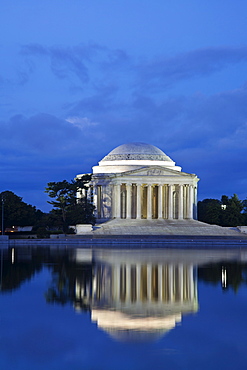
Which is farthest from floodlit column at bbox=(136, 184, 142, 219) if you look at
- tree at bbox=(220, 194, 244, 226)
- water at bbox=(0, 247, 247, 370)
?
water at bbox=(0, 247, 247, 370)

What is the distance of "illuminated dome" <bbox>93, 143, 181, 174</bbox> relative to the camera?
10731 cm

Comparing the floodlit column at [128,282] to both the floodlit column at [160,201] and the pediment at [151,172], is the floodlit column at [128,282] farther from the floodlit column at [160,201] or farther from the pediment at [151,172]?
the floodlit column at [160,201]

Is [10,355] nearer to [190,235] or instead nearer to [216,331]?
[216,331]

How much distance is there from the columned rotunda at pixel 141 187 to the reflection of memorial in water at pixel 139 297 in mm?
63676

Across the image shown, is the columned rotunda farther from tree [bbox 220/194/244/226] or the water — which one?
the water

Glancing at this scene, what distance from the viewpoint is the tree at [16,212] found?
3600 inches

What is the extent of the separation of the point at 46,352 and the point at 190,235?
67189 mm

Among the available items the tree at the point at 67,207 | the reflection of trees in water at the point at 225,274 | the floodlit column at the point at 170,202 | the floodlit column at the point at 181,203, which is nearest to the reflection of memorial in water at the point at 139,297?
the reflection of trees in water at the point at 225,274

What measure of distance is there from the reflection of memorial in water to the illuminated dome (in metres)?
68.9

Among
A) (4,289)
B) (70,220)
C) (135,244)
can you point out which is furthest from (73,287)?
(70,220)

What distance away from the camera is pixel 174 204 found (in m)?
108

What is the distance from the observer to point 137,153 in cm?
10988

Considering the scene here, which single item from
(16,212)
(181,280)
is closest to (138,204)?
(16,212)

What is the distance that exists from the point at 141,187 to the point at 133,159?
666 cm
